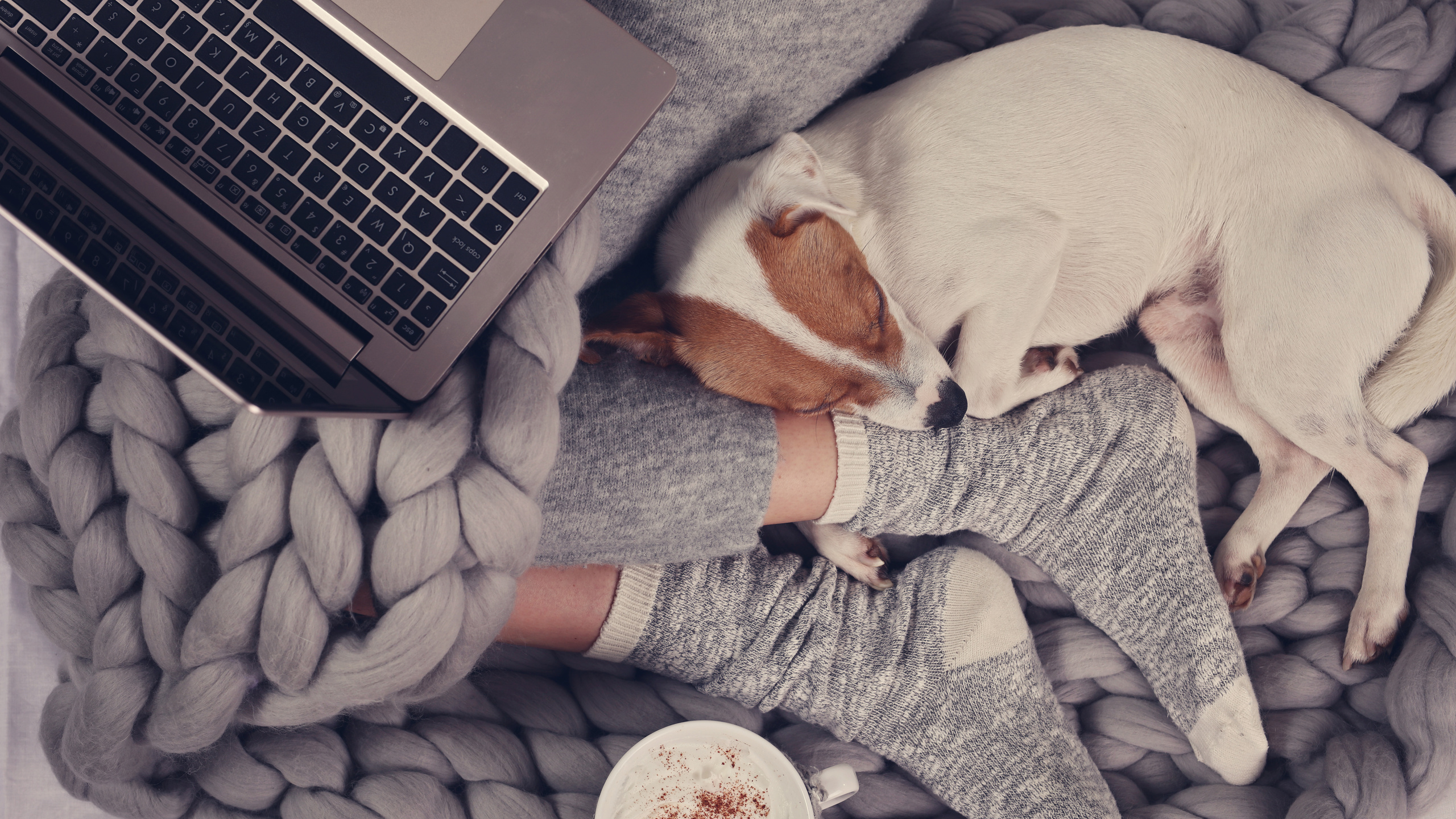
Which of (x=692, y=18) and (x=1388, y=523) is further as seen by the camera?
(x=1388, y=523)

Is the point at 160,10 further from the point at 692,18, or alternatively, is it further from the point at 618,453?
the point at 618,453

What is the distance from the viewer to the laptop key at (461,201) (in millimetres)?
951

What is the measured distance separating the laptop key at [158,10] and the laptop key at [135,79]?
5 cm

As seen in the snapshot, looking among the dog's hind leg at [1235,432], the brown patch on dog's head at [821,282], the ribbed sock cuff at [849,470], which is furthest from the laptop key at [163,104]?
the dog's hind leg at [1235,432]

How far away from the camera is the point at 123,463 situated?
0.95 m

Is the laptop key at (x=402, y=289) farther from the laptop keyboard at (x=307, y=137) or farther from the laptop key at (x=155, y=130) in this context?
the laptop key at (x=155, y=130)

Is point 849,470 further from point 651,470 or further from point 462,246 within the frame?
point 462,246

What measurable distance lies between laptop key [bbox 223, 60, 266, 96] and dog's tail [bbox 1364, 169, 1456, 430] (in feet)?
5.16

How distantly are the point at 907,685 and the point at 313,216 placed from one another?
107 centimetres

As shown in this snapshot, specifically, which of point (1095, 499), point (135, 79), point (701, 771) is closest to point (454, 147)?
point (135, 79)

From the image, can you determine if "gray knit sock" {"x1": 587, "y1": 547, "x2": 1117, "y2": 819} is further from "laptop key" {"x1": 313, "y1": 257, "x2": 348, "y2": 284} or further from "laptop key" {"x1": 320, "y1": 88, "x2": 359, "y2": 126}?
"laptop key" {"x1": 320, "y1": 88, "x2": 359, "y2": 126}

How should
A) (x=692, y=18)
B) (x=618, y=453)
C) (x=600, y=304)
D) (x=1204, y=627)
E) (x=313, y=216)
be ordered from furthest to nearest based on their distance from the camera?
1. (x=600, y=304)
2. (x=1204, y=627)
3. (x=618, y=453)
4. (x=692, y=18)
5. (x=313, y=216)

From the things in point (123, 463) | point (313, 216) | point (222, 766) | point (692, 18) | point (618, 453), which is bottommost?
point (222, 766)

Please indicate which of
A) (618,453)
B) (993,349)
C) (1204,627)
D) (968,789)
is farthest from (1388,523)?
(618,453)
